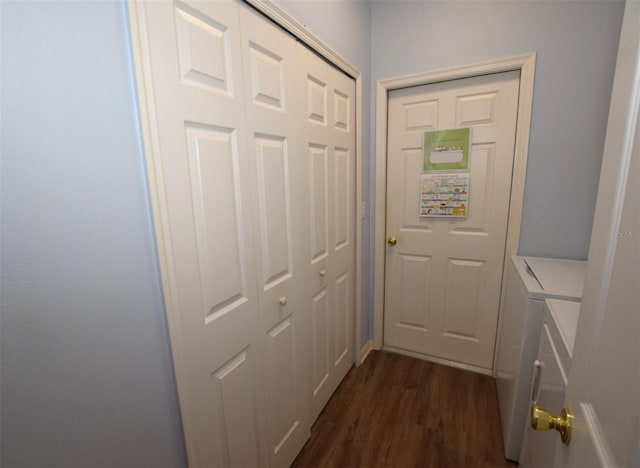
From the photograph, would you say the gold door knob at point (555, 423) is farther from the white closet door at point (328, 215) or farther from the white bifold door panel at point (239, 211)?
the white closet door at point (328, 215)

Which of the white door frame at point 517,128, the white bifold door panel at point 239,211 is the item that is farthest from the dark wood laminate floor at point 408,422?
the white door frame at point 517,128

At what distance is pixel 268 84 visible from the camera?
1085 millimetres

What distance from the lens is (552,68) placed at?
1.60 m

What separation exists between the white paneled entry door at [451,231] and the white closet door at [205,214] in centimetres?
140

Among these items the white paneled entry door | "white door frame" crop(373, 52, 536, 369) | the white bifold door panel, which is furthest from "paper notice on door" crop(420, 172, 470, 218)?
the white bifold door panel

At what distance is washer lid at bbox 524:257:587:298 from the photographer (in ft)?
4.03

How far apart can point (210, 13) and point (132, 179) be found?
55 cm

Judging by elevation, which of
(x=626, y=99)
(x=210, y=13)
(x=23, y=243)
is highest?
(x=210, y=13)

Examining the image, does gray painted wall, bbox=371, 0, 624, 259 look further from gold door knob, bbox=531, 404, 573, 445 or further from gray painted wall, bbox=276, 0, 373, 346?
gold door knob, bbox=531, 404, 573, 445

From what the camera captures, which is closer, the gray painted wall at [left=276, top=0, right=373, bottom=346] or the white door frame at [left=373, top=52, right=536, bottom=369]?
the gray painted wall at [left=276, top=0, right=373, bottom=346]

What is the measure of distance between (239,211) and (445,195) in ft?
4.97

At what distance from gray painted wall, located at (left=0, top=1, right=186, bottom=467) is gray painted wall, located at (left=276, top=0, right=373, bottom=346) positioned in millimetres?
854

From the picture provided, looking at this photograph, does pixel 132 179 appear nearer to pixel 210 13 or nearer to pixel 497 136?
pixel 210 13

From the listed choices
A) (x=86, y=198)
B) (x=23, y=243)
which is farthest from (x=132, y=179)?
(x=23, y=243)
